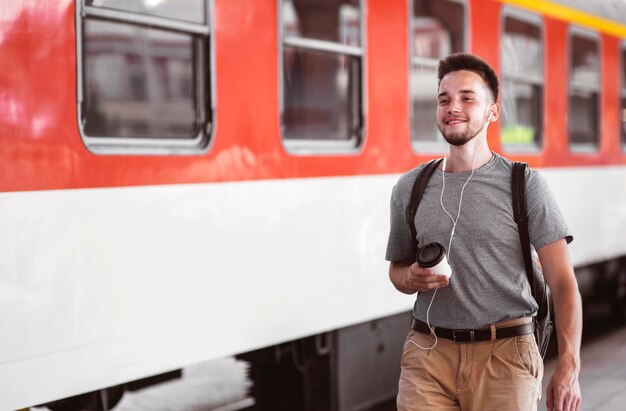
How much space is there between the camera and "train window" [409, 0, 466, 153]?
581 centimetres

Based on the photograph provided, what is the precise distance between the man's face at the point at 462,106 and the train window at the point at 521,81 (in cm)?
368

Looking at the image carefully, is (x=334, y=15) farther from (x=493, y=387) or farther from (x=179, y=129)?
(x=493, y=387)

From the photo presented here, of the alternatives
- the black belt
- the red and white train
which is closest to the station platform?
the red and white train

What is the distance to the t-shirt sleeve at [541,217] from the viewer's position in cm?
303

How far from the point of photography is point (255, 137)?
459cm

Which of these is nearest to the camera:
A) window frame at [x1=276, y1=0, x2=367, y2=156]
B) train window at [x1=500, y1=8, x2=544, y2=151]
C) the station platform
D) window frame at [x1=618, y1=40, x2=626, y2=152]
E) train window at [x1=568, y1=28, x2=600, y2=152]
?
window frame at [x1=276, y1=0, x2=367, y2=156]

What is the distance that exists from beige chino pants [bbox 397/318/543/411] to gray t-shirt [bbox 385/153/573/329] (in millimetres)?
83

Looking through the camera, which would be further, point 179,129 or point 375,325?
point 375,325


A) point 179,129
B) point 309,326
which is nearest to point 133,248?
point 179,129

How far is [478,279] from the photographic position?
10.1 feet

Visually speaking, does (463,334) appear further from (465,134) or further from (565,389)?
(465,134)

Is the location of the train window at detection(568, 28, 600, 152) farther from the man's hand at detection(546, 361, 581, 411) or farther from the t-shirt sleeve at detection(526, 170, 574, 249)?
the man's hand at detection(546, 361, 581, 411)

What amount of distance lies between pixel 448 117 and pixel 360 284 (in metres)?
2.30

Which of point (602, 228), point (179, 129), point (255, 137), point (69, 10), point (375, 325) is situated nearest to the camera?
point (69, 10)
